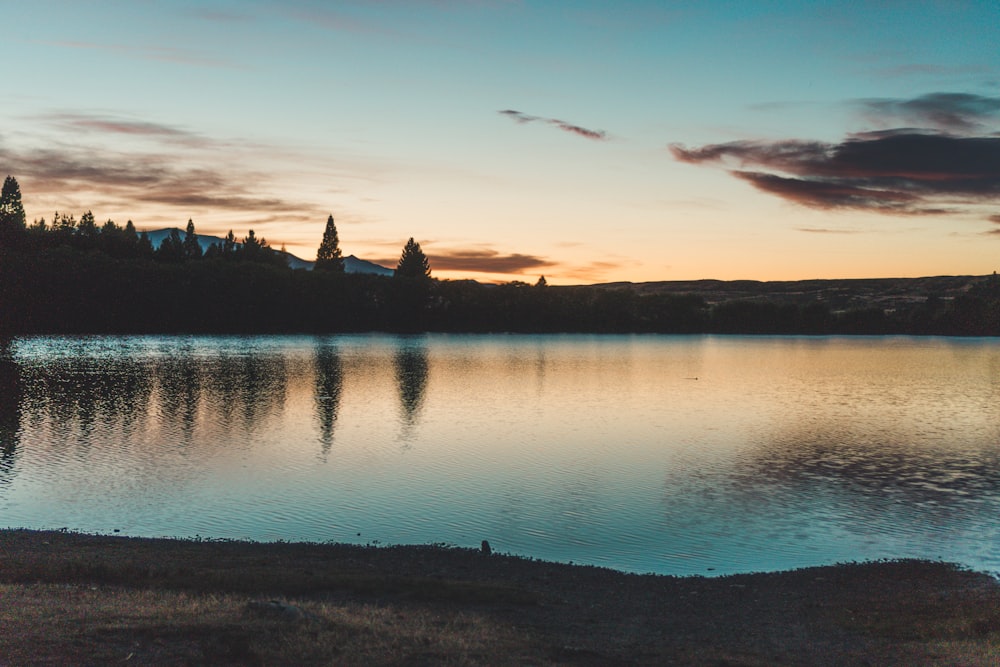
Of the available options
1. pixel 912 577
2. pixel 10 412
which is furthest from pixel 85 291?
pixel 912 577

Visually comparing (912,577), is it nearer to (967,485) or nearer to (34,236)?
(967,485)

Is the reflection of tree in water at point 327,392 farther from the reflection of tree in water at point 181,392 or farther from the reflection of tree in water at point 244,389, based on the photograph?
the reflection of tree in water at point 181,392

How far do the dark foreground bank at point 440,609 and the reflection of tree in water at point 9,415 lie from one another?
49.3 ft

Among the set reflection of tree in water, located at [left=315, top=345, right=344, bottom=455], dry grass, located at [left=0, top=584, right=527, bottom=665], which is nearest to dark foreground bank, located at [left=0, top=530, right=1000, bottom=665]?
dry grass, located at [left=0, top=584, right=527, bottom=665]

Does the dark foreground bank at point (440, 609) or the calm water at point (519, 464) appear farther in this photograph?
the calm water at point (519, 464)

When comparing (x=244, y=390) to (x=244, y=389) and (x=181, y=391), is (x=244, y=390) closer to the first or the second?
(x=244, y=389)

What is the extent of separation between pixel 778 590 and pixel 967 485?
22.0 metres

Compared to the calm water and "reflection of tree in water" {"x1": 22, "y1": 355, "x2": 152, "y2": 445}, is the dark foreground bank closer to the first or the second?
the calm water

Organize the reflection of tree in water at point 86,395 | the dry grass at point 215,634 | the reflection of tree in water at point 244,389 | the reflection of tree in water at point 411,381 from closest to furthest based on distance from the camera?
the dry grass at point 215,634 < the reflection of tree in water at point 86,395 < the reflection of tree in water at point 244,389 < the reflection of tree in water at point 411,381

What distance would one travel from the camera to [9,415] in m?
53.5

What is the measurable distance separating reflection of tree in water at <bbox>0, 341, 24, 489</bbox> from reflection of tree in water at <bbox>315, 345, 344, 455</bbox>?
622 inches

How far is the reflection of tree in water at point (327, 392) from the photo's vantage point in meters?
52.8

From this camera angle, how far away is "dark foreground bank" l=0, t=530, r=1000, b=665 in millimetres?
13391

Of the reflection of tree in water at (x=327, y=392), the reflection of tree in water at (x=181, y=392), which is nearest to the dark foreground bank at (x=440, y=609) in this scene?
the reflection of tree in water at (x=327, y=392)
